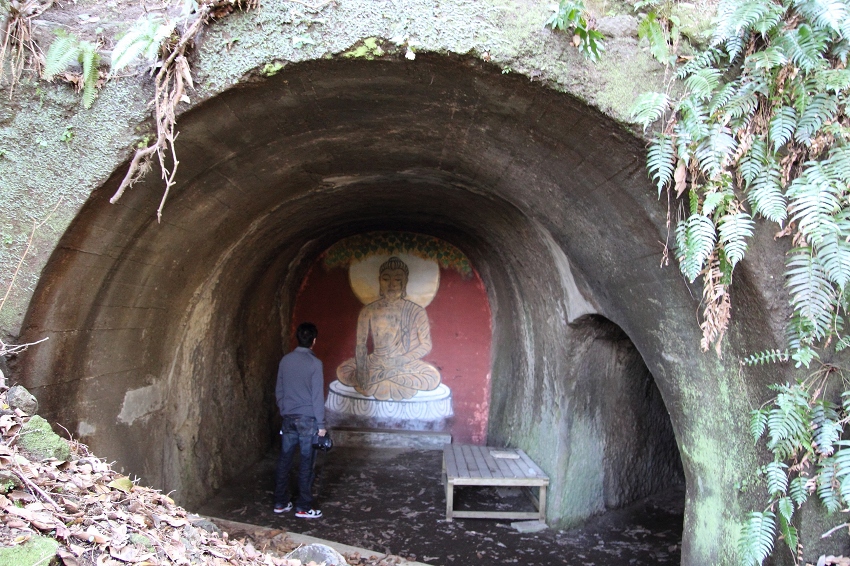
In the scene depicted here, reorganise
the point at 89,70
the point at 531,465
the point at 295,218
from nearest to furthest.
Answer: the point at 89,70 < the point at 531,465 < the point at 295,218

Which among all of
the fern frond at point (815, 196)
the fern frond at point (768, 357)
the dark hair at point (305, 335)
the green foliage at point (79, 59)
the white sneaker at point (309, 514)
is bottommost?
the white sneaker at point (309, 514)

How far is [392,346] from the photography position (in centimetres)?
822

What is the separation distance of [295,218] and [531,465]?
10.3 ft

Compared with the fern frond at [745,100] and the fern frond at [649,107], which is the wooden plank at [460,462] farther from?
the fern frond at [745,100]

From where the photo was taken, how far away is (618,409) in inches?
205

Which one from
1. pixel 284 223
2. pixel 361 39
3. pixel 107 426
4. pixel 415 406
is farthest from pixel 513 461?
pixel 361 39

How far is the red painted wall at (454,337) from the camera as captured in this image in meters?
8.07

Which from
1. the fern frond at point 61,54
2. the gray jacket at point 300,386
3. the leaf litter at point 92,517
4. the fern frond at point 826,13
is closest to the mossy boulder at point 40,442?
the leaf litter at point 92,517

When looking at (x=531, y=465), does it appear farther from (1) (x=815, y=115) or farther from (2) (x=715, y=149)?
(1) (x=815, y=115)

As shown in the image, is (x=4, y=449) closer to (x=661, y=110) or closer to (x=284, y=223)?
(x=661, y=110)

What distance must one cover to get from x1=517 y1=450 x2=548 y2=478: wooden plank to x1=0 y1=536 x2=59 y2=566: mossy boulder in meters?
3.98

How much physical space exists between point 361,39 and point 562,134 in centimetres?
103

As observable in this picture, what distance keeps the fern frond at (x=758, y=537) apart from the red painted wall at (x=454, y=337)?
18.0ft

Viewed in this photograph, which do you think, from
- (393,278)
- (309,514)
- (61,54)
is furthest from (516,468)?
(61,54)
